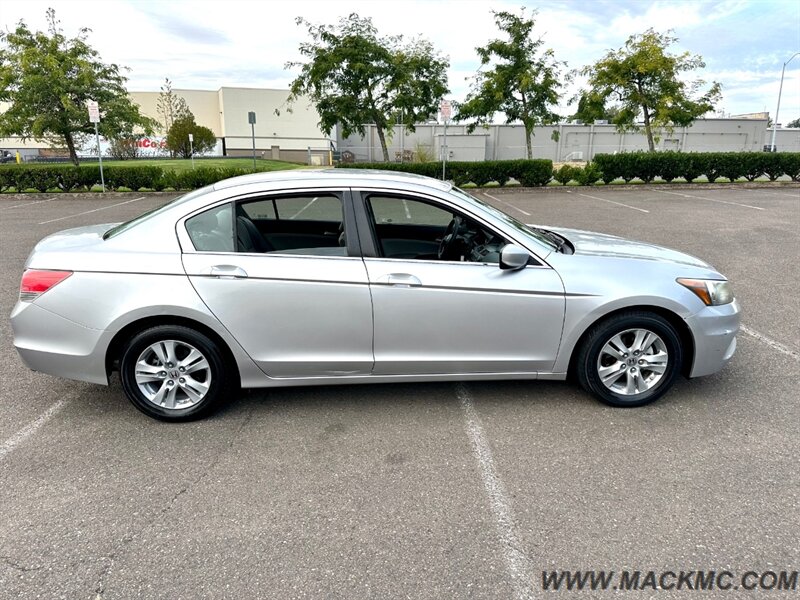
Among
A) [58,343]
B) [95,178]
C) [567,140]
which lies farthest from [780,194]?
[567,140]

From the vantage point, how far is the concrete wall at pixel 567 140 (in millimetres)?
42688

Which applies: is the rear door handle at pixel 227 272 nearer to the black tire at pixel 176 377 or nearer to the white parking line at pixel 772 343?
the black tire at pixel 176 377

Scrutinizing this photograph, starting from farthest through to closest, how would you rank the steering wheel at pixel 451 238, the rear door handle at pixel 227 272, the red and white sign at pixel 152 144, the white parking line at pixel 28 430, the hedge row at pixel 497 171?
1. the red and white sign at pixel 152 144
2. the hedge row at pixel 497 171
3. the steering wheel at pixel 451 238
4. the rear door handle at pixel 227 272
5. the white parking line at pixel 28 430

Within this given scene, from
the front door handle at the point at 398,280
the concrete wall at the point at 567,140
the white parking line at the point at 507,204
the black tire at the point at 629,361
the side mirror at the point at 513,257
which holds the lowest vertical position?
the black tire at the point at 629,361

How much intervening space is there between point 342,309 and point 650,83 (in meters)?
24.6

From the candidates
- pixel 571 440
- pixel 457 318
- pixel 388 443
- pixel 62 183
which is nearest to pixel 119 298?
pixel 388 443

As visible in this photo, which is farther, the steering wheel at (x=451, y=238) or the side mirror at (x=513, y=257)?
the steering wheel at (x=451, y=238)

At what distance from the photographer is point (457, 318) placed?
11.7 feet

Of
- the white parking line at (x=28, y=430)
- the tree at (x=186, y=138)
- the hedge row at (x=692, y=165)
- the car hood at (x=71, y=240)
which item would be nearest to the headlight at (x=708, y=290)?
the car hood at (x=71, y=240)

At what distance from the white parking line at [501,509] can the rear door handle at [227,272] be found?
5.73ft

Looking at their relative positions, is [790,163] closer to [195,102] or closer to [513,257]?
[513,257]

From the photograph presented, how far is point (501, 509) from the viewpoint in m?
2.77

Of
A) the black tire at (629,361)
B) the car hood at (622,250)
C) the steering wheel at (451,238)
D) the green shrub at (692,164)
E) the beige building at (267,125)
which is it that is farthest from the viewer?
the beige building at (267,125)

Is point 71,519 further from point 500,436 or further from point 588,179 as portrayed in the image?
point 588,179
